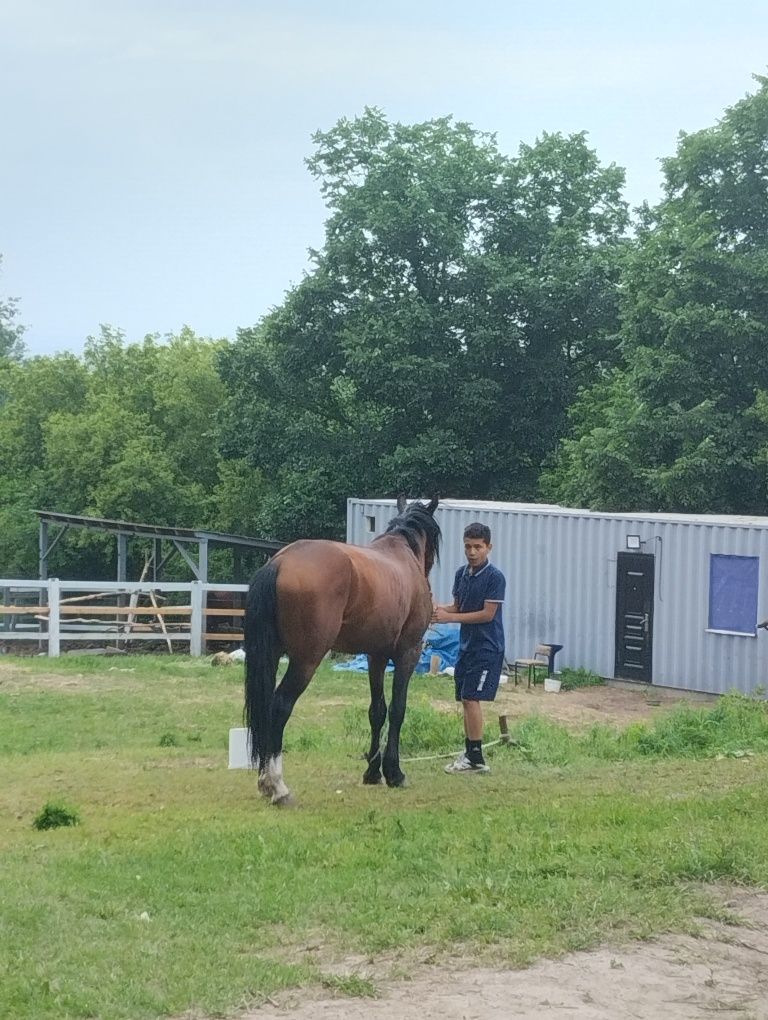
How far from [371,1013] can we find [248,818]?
11.1 feet

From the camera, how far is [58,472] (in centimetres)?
3925

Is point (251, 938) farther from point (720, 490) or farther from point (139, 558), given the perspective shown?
point (139, 558)

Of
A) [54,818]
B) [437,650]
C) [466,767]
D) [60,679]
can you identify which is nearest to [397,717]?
[466,767]

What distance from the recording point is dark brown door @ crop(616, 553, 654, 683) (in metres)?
19.0

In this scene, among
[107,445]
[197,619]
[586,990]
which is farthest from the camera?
[107,445]

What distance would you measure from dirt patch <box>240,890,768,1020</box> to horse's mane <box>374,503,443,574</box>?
5.04m

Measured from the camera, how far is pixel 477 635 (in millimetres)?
9031

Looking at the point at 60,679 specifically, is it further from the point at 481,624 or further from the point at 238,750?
the point at 481,624

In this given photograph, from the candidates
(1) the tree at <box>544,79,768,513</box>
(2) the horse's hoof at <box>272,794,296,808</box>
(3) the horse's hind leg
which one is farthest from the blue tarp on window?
(2) the horse's hoof at <box>272,794,296,808</box>

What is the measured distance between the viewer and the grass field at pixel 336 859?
442cm

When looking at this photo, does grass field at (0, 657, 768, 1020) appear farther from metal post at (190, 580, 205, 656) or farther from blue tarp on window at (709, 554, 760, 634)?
metal post at (190, 580, 205, 656)

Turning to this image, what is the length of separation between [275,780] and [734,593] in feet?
37.6

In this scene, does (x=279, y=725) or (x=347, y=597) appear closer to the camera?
(x=279, y=725)

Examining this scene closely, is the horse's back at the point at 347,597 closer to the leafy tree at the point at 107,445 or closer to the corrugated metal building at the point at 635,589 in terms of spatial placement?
the corrugated metal building at the point at 635,589
